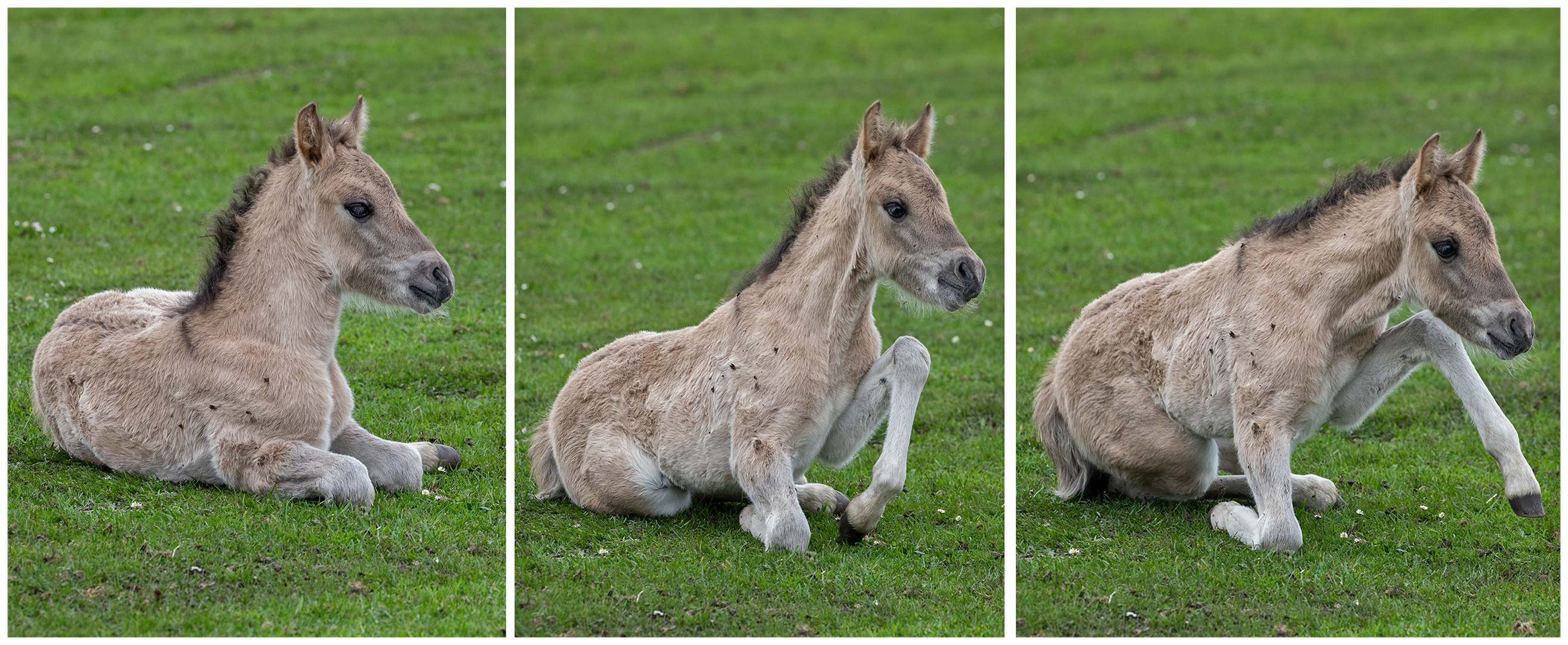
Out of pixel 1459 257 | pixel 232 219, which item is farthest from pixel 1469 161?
pixel 232 219

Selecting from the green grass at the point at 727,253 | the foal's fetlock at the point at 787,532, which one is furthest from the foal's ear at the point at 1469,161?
the foal's fetlock at the point at 787,532

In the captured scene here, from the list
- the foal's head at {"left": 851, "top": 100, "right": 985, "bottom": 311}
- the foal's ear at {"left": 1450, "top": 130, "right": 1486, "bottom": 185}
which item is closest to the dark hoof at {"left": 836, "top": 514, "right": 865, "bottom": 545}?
the foal's head at {"left": 851, "top": 100, "right": 985, "bottom": 311}

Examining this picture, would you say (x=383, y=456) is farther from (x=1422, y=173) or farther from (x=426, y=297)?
(x=1422, y=173)

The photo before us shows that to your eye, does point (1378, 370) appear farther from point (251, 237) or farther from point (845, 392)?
point (251, 237)

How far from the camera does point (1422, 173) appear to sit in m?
5.28

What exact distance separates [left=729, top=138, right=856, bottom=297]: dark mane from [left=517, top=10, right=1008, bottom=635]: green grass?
32.6 inches

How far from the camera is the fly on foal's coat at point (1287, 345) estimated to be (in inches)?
208

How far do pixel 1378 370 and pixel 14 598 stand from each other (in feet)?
17.2

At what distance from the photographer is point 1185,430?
6047 millimetres

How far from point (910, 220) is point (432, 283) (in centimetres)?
200

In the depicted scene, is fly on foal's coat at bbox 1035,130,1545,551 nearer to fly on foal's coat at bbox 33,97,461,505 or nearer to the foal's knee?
the foal's knee

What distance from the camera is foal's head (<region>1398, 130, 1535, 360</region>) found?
5219 mm

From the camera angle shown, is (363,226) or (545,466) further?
(545,466)

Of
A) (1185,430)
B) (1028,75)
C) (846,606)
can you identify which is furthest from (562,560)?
(1028,75)
